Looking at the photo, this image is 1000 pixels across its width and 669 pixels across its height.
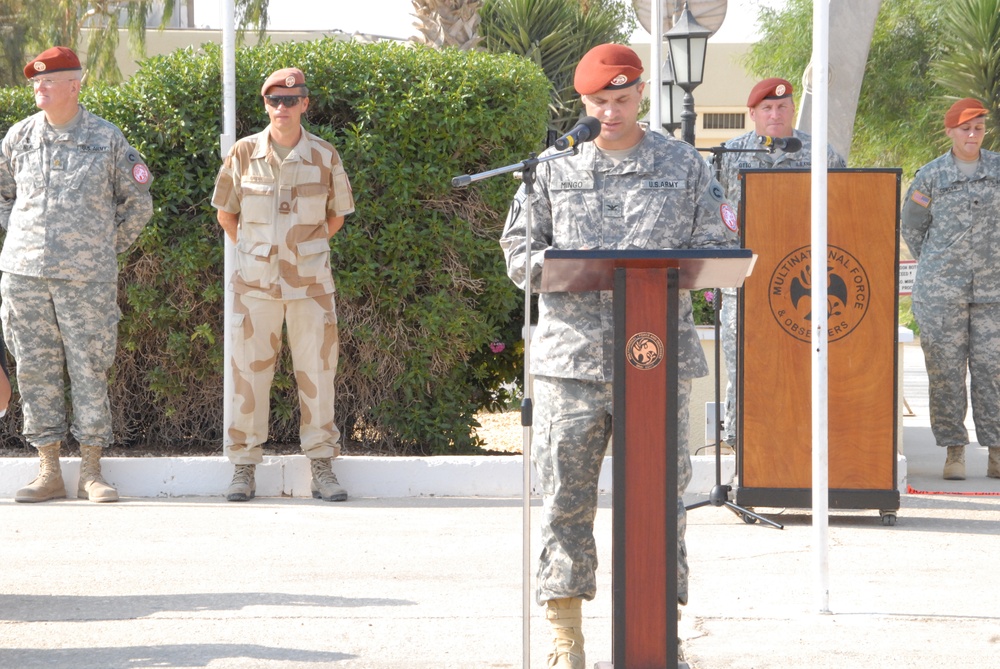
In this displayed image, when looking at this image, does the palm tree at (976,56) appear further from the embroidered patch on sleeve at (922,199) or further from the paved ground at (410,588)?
the paved ground at (410,588)

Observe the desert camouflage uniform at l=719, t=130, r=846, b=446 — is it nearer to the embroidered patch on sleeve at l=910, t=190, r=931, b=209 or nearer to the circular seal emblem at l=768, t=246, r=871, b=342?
the circular seal emblem at l=768, t=246, r=871, b=342

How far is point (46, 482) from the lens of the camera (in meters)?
7.00

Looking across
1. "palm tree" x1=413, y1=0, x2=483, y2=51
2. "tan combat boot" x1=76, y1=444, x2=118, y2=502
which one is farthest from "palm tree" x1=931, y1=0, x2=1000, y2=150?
"tan combat boot" x1=76, y1=444, x2=118, y2=502

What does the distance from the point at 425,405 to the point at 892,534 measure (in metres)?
2.91

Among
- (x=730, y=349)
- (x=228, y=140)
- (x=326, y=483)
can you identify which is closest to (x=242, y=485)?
(x=326, y=483)

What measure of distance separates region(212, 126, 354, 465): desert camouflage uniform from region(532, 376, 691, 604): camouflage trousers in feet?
10.3

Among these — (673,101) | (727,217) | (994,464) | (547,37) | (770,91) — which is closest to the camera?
(727,217)

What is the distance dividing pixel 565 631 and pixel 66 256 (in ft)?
13.1

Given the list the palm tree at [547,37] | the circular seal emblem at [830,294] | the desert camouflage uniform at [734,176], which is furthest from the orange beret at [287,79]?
the palm tree at [547,37]

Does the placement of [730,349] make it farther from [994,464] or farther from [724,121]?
[724,121]

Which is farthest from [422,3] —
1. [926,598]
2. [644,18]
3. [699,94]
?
[699,94]

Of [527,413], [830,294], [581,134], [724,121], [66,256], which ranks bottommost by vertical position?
[527,413]

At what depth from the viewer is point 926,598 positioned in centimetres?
498

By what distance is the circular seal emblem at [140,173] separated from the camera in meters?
6.96
